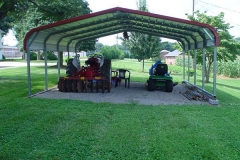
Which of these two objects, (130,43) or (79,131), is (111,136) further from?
(130,43)

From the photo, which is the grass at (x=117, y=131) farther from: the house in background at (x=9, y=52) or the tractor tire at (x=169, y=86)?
the house in background at (x=9, y=52)

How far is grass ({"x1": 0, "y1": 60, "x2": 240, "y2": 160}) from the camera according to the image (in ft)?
14.0

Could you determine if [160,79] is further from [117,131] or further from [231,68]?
[231,68]

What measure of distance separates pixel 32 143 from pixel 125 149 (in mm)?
1628

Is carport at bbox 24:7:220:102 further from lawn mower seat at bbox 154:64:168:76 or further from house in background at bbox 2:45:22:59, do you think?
house in background at bbox 2:45:22:59

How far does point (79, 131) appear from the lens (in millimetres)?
5285

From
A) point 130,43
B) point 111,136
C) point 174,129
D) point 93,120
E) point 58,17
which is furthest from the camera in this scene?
point 130,43

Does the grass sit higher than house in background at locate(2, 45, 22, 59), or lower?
lower

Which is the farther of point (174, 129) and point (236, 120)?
point (236, 120)

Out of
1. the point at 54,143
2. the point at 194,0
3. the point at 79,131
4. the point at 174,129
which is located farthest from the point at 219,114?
the point at 194,0


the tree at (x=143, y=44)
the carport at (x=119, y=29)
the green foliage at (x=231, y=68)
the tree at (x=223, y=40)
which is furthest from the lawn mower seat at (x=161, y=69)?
the green foliage at (x=231, y=68)

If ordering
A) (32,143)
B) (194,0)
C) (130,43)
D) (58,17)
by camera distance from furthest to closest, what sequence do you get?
(194,0), (130,43), (58,17), (32,143)

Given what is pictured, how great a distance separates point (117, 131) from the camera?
5312 mm

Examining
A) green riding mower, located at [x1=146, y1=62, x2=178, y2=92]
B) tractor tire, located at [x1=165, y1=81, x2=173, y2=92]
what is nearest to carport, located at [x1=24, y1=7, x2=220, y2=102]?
tractor tire, located at [x1=165, y1=81, x2=173, y2=92]
